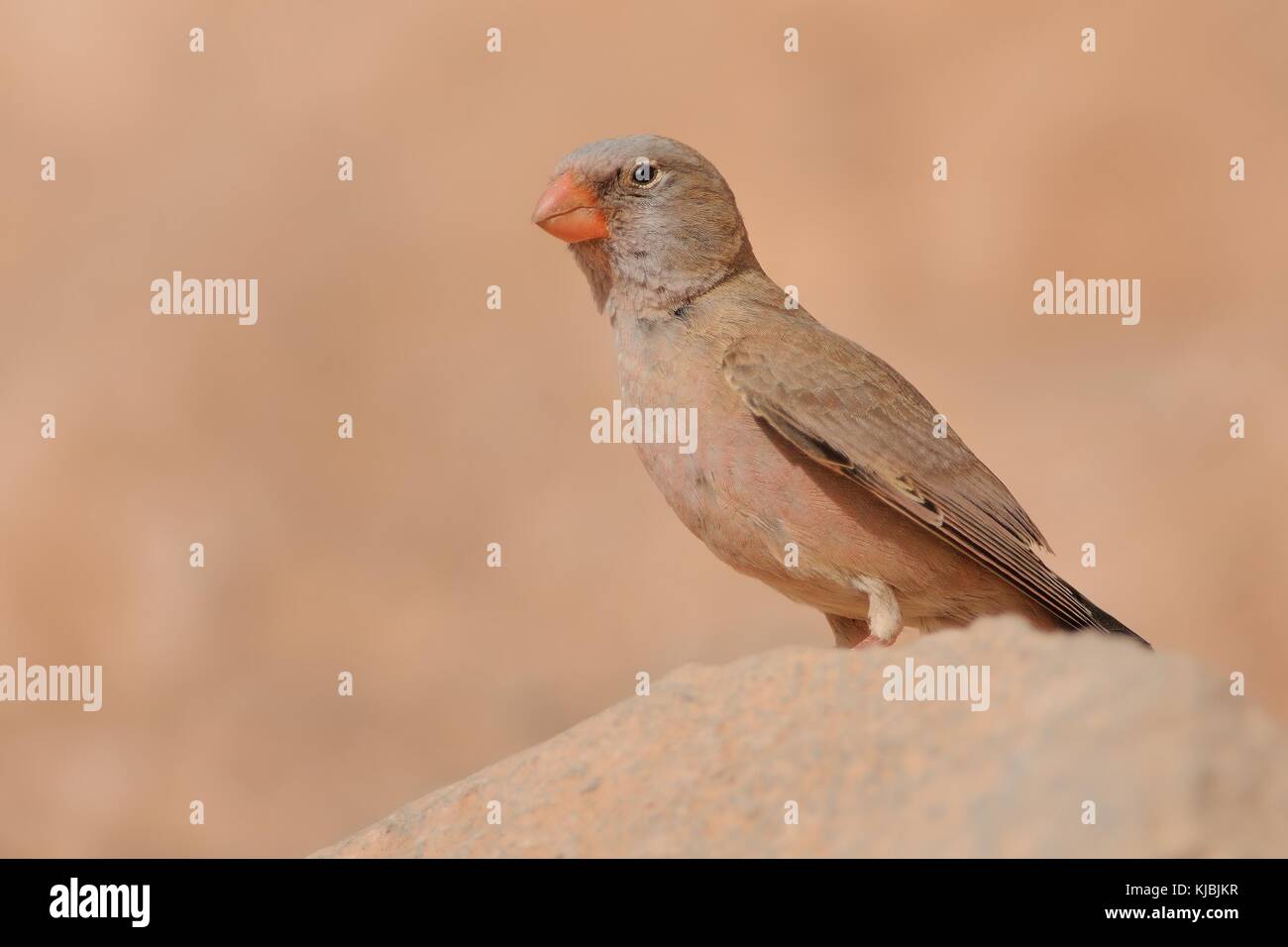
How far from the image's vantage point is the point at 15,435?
13852mm

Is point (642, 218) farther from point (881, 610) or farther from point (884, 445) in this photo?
point (881, 610)

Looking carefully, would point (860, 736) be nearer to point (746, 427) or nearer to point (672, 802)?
point (672, 802)

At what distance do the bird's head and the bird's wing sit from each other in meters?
0.42

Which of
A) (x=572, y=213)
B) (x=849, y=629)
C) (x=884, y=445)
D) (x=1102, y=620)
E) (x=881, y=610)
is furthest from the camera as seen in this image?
(x=849, y=629)

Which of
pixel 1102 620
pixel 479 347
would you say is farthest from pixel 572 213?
pixel 479 347

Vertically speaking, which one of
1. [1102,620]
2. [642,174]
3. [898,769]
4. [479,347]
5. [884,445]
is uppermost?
[479,347]

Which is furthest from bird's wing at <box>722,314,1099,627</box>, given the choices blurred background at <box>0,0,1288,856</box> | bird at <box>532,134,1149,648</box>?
blurred background at <box>0,0,1288,856</box>

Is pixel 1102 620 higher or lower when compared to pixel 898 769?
higher

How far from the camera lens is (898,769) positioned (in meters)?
3.91

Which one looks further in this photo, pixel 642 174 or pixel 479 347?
pixel 479 347

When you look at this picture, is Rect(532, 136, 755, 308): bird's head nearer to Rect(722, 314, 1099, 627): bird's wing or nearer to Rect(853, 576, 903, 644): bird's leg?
Rect(722, 314, 1099, 627): bird's wing

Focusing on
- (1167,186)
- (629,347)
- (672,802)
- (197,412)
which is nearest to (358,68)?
(197,412)

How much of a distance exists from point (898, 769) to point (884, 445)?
83.9 inches

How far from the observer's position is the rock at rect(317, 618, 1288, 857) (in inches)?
136
